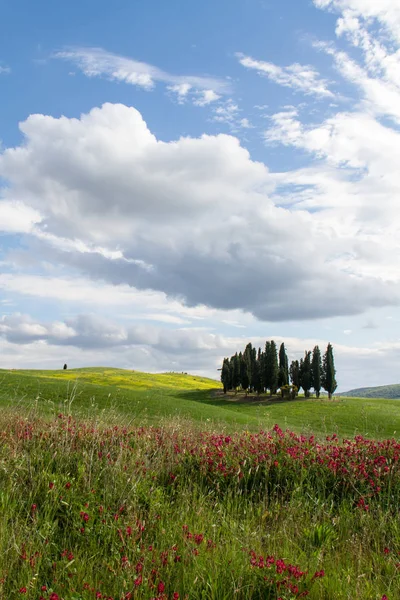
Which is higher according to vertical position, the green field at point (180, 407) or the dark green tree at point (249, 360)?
the dark green tree at point (249, 360)

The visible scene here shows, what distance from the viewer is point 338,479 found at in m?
8.64

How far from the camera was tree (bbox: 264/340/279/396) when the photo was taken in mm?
71250

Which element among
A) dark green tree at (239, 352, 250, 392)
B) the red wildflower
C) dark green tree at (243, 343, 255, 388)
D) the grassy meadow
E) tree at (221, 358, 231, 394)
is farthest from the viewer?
tree at (221, 358, 231, 394)

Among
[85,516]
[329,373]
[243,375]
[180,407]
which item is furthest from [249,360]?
[85,516]

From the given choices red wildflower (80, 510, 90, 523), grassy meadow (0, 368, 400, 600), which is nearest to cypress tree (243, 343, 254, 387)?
grassy meadow (0, 368, 400, 600)

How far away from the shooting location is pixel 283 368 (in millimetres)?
75312

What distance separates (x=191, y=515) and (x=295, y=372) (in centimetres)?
7191

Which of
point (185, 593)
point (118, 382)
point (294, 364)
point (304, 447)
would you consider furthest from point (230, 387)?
point (185, 593)

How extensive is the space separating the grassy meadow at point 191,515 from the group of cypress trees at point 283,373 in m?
62.5

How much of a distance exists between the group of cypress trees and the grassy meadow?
205 ft

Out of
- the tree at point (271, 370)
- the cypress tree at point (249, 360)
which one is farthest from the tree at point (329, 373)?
the cypress tree at point (249, 360)

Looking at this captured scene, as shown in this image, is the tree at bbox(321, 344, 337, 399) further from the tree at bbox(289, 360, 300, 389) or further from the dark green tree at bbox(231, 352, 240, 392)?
the dark green tree at bbox(231, 352, 240, 392)

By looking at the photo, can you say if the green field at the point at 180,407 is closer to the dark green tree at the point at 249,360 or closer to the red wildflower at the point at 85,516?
the dark green tree at the point at 249,360

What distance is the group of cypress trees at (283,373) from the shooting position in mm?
71812
